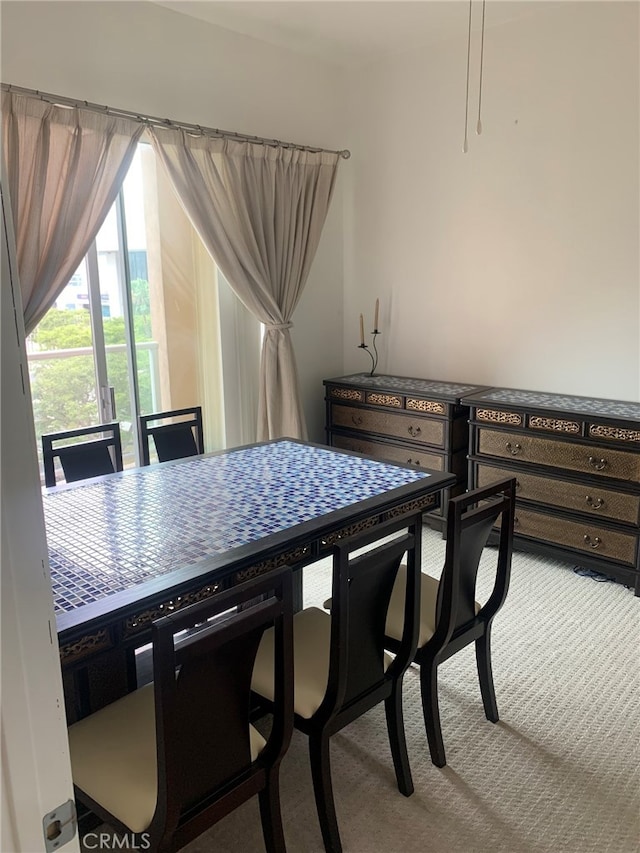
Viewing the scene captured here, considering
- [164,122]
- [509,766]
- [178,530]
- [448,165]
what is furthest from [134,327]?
[509,766]

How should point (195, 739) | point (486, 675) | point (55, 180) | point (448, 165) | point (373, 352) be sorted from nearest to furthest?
point (195, 739) → point (486, 675) → point (55, 180) → point (448, 165) → point (373, 352)

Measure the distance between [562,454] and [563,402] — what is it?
1.11 ft

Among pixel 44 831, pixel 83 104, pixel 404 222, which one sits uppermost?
pixel 83 104

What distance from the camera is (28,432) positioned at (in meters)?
0.67

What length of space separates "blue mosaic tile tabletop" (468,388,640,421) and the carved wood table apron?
3.89 feet

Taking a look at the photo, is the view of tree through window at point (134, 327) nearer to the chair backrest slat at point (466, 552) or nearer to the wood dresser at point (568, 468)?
the wood dresser at point (568, 468)

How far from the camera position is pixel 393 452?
4.05 m

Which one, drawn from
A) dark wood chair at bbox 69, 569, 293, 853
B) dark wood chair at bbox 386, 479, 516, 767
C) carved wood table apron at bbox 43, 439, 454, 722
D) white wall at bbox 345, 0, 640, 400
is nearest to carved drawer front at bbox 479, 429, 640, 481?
white wall at bbox 345, 0, 640, 400

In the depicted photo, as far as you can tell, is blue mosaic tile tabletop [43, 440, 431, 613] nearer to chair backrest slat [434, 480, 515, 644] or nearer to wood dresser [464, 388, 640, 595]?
chair backrest slat [434, 480, 515, 644]

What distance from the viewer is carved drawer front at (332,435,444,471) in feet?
12.7

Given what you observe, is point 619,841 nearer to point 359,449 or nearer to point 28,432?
point 28,432

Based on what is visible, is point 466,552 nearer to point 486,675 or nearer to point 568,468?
point 486,675

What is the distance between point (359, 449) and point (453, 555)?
2.33m

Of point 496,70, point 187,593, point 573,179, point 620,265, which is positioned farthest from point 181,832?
point 496,70
